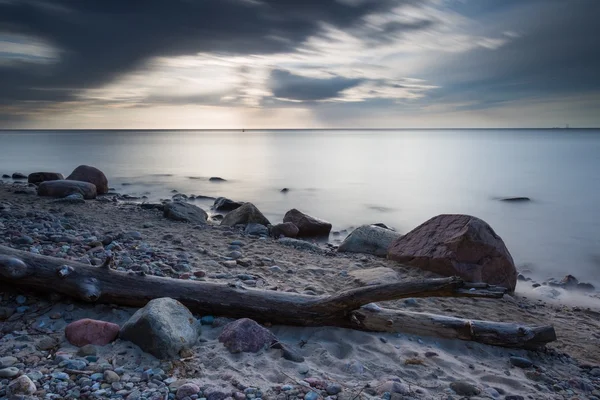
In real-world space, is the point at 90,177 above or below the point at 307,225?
above

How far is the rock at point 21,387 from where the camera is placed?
2.91 meters

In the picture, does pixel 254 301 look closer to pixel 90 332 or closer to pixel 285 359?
pixel 285 359

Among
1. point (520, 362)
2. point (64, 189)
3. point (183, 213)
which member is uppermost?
point (64, 189)

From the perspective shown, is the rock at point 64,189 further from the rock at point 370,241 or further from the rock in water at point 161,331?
the rock in water at point 161,331

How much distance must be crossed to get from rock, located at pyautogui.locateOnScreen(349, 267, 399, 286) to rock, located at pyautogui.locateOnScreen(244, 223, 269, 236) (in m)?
3.43

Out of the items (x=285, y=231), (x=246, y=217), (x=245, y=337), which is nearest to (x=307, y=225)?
(x=285, y=231)

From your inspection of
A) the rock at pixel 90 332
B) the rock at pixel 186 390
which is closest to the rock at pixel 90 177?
the rock at pixel 90 332

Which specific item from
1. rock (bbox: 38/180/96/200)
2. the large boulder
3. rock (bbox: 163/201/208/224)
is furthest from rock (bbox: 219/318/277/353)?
rock (bbox: 38/180/96/200)

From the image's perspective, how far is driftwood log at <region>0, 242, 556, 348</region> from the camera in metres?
4.25

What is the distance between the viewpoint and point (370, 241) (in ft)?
28.4

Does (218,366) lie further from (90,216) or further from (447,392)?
(90,216)

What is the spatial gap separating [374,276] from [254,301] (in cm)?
257

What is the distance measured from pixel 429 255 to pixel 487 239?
35.9 inches

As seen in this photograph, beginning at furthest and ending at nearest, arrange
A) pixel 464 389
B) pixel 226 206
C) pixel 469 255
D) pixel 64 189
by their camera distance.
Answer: pixel 226 206
pixel 64 189
pixel 469 255
pixel 464 389
